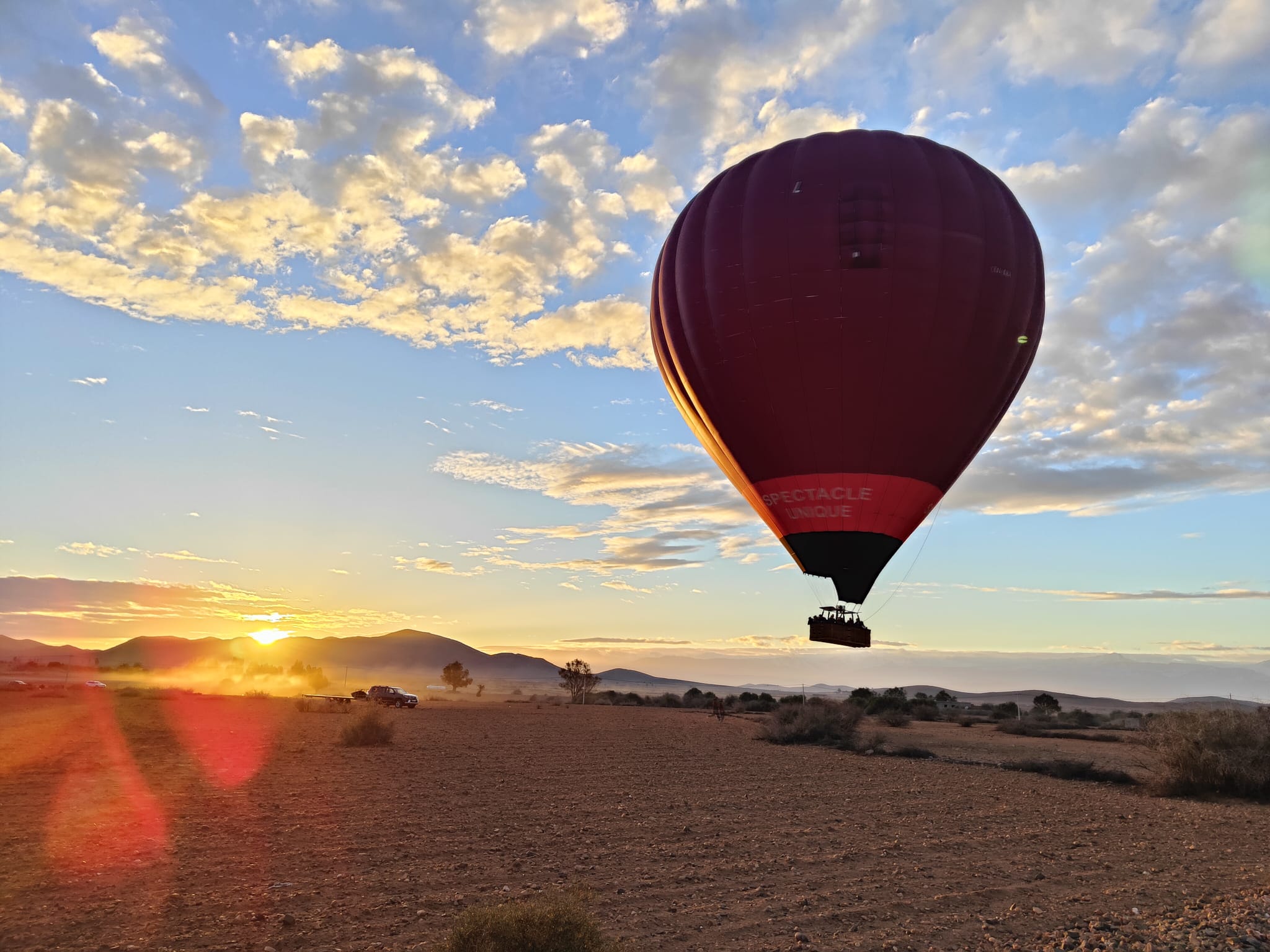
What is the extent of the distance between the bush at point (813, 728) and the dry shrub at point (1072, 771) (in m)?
6.53

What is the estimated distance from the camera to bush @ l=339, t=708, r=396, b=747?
990 inches

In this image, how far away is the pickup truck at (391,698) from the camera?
169 feet

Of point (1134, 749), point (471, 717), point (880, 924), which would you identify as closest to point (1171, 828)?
point (880, 924)

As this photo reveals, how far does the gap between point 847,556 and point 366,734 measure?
53.1 feet

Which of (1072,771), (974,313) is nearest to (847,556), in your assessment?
(974,313)

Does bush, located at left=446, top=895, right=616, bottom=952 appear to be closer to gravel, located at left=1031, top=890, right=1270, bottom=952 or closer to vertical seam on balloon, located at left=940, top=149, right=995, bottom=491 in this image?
gravel, located at left=1031, top=890, right=1270, bottom=952

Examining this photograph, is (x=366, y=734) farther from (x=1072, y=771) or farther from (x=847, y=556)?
(x=1072, y=771)

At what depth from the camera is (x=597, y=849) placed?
11508 mm

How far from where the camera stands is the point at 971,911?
8914mm

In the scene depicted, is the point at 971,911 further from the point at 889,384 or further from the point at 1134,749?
the point at 1134,749

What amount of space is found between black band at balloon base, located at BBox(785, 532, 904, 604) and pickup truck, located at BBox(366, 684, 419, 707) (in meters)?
38.3

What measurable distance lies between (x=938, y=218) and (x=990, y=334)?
10.3ft

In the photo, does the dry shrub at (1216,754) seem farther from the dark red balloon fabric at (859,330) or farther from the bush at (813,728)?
the bush at (813,728)

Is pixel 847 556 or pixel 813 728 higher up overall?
pixel 847 556
